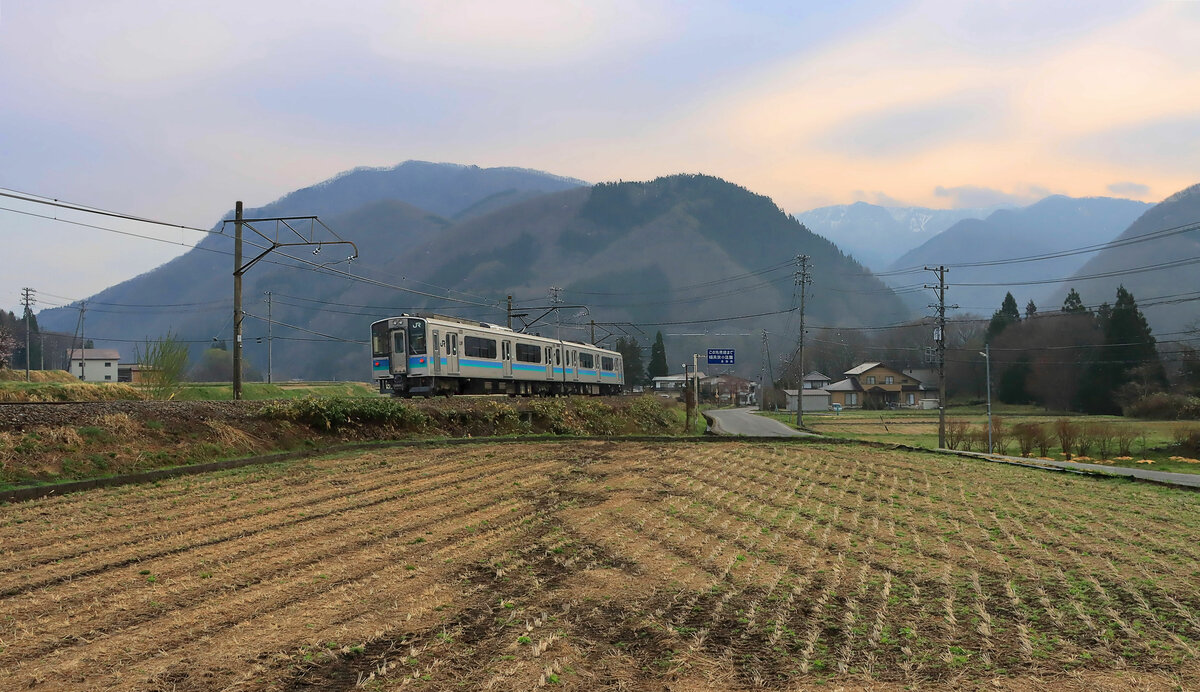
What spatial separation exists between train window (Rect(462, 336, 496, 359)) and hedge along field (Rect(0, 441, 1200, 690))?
53.7 ft

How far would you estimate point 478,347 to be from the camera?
29.9 meters

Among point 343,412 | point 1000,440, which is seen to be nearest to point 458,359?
point 343,412

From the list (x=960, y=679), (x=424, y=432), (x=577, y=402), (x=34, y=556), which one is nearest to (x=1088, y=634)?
(x=960, y=679)

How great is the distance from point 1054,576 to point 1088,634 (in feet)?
6.09

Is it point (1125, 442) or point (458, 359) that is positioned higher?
point (458, 359)

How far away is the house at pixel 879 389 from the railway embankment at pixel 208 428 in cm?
7444

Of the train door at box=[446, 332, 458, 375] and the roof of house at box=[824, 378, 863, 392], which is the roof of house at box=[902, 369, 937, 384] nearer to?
the roof of house at box=[824, 378, 863, 392]

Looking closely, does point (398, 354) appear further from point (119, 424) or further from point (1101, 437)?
point (1101, 437)

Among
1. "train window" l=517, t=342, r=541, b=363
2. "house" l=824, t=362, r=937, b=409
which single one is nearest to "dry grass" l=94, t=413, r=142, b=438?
"train window" l=517, t=342, r=541, b=363

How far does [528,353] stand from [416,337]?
9.18 meters

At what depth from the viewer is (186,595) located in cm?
639

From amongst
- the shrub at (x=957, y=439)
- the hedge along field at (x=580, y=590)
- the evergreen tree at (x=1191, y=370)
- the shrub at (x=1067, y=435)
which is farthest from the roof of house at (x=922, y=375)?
the hedge along field at (x=580, y=590)

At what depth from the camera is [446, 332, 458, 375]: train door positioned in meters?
27.5

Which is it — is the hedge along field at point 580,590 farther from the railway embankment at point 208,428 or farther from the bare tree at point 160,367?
the bare tree at point 160,367
